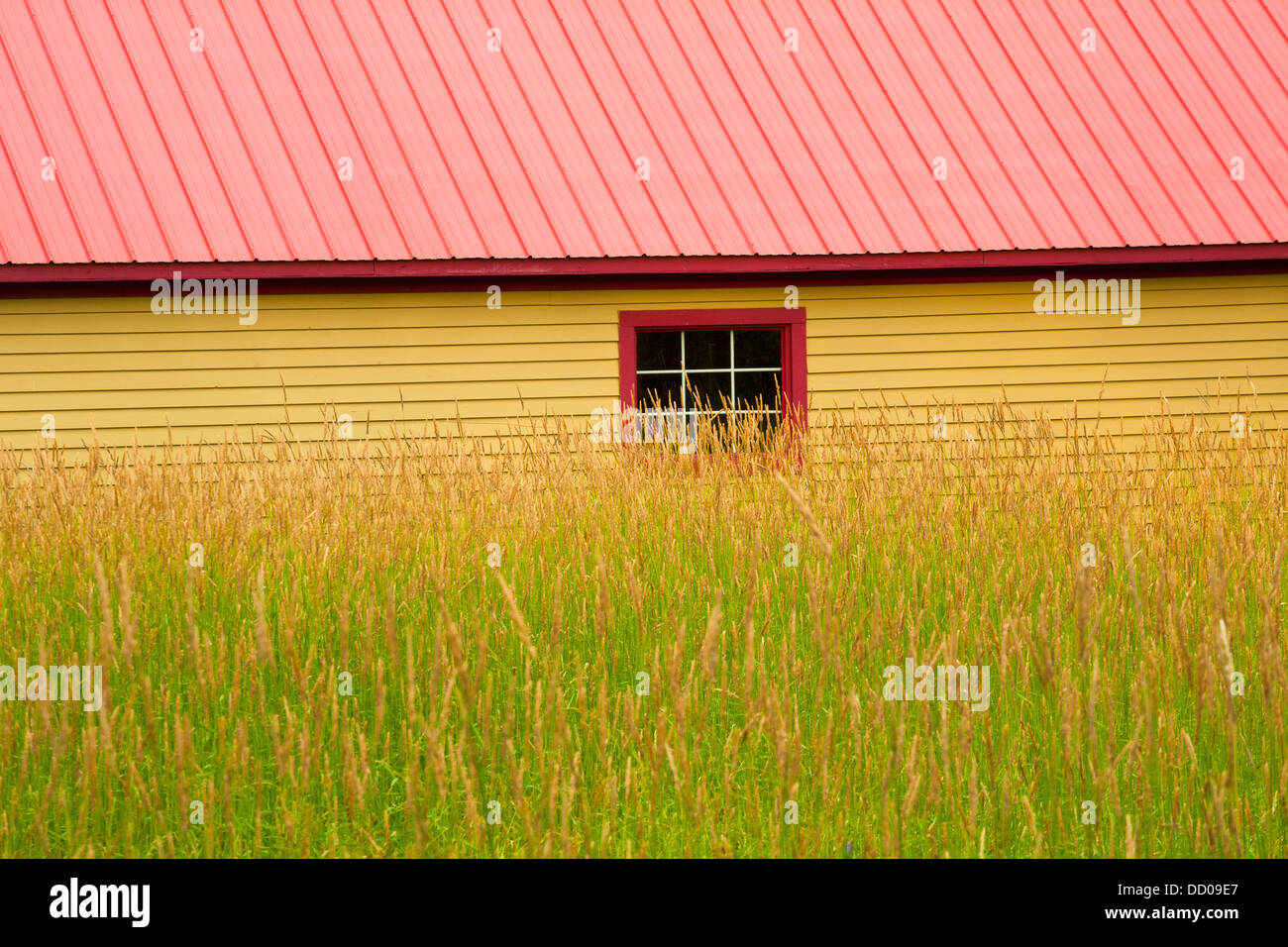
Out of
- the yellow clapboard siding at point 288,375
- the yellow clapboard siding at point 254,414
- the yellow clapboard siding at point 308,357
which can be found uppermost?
the yellow clapboard siding at point 308,357

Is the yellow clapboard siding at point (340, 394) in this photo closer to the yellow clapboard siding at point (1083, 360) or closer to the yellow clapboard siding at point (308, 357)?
the yellow clapboard siding at point (308, 357)

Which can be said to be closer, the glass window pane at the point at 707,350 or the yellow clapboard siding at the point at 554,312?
the yellow clapboard siding at the point at 554,312

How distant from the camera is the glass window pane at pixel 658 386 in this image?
983cm

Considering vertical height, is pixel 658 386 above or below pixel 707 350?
below

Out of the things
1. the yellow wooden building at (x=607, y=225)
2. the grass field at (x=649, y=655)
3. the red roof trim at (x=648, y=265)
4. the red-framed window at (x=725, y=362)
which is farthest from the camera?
the red-framed window at (x=725, y=362)

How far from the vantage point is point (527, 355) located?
30.9 ft

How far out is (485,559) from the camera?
186 inches

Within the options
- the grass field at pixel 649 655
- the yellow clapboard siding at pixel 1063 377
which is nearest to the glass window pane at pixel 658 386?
the yellow clapboard siding at pixel 1063 377

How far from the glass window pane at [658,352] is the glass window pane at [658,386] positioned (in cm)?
9

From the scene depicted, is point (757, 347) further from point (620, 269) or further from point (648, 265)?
point (620, 269)

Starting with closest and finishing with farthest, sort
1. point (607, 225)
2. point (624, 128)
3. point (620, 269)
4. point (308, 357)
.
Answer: point (620, 269) < point (607, 225) < point (308, 357) < point (624, 128)

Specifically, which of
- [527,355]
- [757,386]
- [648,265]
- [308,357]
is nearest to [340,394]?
[308,357]

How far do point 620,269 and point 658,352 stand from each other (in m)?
1.15
